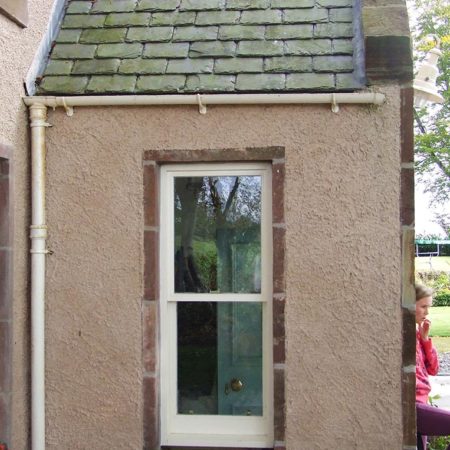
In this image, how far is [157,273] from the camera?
4469 millimetres

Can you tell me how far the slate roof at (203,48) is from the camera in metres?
4.42

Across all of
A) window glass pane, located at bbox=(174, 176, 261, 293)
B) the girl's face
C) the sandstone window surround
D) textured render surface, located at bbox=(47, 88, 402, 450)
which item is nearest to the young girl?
the girl's face

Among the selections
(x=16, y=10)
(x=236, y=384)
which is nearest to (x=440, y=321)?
(x=236, y=384)

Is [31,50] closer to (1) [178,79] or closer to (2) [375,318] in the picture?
(1) [178,79]

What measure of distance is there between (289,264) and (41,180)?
1.91m

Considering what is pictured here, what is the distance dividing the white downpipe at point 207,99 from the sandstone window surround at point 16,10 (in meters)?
0.54

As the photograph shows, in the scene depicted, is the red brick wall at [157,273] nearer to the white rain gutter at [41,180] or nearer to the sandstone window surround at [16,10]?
the white rain gutter at [41,180]

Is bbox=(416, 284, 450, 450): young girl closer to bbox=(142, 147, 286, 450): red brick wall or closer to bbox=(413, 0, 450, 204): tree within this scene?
bbox=(142, 147, 286, 450): red brick wall

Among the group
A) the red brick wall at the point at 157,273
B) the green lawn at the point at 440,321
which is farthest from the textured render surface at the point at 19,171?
the green lawn at the point at 440,321

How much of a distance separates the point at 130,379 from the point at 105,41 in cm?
259

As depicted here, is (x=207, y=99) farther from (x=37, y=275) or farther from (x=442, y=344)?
(x=442, y=344)

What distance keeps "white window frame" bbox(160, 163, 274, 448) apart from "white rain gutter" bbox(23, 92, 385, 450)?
0.49 m

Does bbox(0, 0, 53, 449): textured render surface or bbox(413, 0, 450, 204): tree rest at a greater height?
bbox(413, 0, 450, 204): tree

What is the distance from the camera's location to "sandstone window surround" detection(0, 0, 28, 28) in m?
4.05
